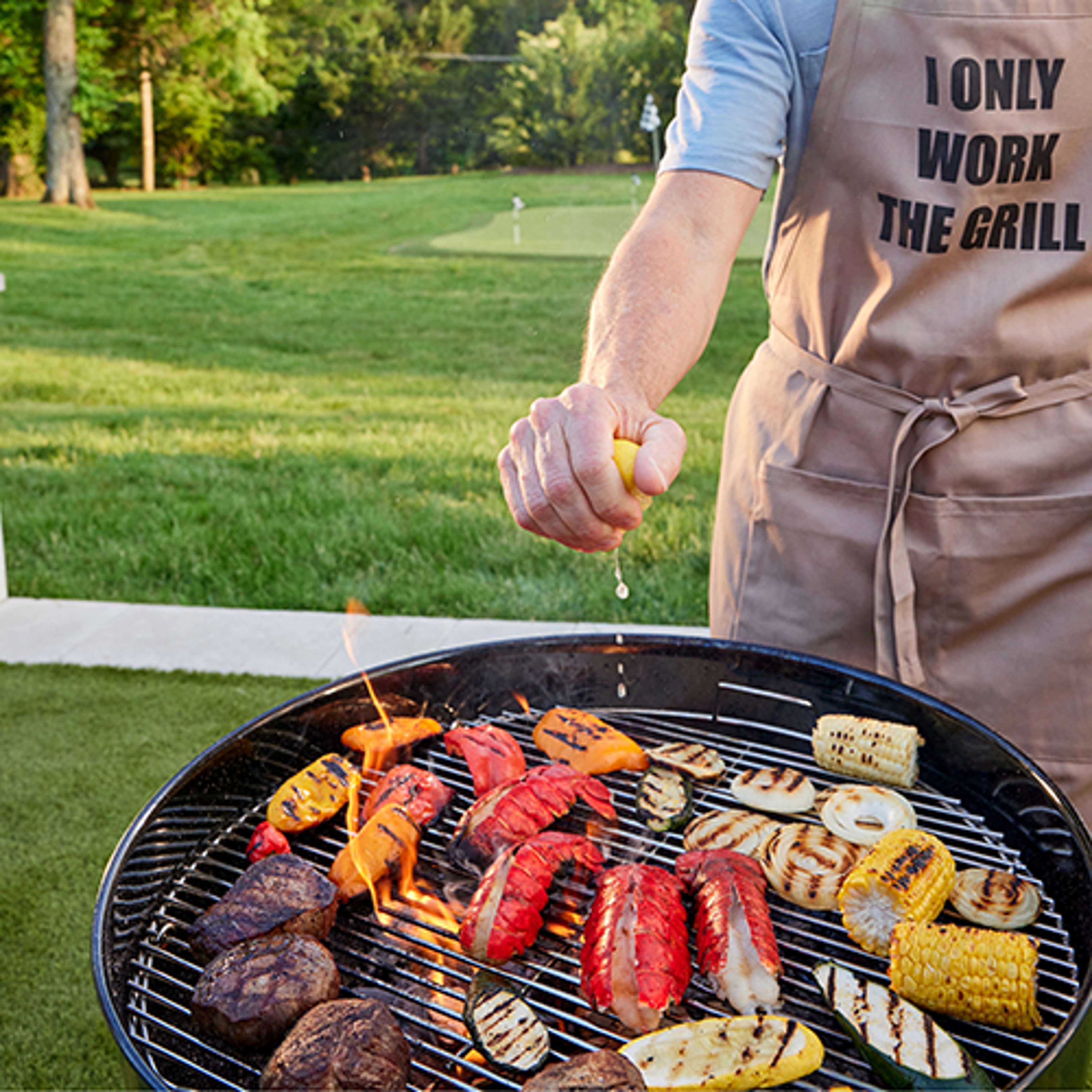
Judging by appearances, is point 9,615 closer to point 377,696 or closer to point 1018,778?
point 377,696

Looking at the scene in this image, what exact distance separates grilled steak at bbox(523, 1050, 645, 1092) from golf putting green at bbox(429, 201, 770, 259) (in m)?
9.45

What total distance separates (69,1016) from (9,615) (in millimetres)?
1921

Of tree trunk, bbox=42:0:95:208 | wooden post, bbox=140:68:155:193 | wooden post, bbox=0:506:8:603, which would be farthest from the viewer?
wooden post, bbox=140:68:155:193

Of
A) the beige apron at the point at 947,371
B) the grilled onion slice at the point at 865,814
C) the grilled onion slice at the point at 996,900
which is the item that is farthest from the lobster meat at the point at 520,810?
the beige apron at the point at 947,371

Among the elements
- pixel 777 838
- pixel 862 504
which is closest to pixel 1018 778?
pixel 777 838

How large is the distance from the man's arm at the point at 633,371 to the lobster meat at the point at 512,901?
1.12ft

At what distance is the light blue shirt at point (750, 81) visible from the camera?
56.6 inches

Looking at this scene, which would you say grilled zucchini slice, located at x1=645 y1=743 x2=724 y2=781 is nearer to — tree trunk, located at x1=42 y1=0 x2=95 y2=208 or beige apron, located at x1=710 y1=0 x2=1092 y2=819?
beige apron, located at x1=710 y1=0 x2=1092 y2=819

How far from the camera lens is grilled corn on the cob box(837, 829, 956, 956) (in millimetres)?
1059

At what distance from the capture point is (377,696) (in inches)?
56.9

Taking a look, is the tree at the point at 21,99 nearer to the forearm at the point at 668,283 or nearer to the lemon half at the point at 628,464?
the forearm at the point at 668,283

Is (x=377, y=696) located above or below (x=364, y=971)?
above

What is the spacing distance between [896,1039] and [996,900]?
9.5 inches

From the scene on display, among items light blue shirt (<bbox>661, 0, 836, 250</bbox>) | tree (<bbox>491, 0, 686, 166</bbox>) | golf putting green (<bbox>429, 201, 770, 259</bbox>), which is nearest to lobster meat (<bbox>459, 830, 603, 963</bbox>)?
light blue shirt (<bbox>661, 0, 836, 250</bbox>)
